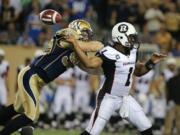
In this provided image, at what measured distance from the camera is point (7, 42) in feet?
52.0

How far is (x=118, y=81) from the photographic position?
9336 millimetres

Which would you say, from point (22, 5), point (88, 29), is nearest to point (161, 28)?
point (22, 5)

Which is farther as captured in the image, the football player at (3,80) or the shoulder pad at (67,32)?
the football player at (3,80)

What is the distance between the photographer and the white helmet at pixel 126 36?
30.7 feet

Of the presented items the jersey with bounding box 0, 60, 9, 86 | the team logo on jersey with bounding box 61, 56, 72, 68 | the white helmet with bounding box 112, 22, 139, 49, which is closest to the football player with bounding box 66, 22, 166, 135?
the white helmet with bounding box 112, 22, 139, 49

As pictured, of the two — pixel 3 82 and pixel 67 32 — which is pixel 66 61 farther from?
pixel 3 82

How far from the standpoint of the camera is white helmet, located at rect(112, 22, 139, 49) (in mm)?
9367

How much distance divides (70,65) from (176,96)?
15.4 feet

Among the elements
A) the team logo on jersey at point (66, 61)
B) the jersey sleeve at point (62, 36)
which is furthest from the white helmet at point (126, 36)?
the team logo on jersey at point (66, 61)

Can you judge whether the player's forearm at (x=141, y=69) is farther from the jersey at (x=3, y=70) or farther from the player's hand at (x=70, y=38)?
the jersey at (x=3, y=70)

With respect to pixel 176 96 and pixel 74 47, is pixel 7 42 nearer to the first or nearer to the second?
pixel 176 96

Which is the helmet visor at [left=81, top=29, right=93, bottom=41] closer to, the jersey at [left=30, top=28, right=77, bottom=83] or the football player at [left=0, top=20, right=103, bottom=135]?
the football player at [left=0, top=20, right=103, bottom=135]

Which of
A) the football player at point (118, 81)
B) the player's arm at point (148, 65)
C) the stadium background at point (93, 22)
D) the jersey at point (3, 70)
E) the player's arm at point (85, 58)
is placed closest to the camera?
the player's arm at point (85, 58)

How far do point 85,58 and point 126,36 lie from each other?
63 centimetres
